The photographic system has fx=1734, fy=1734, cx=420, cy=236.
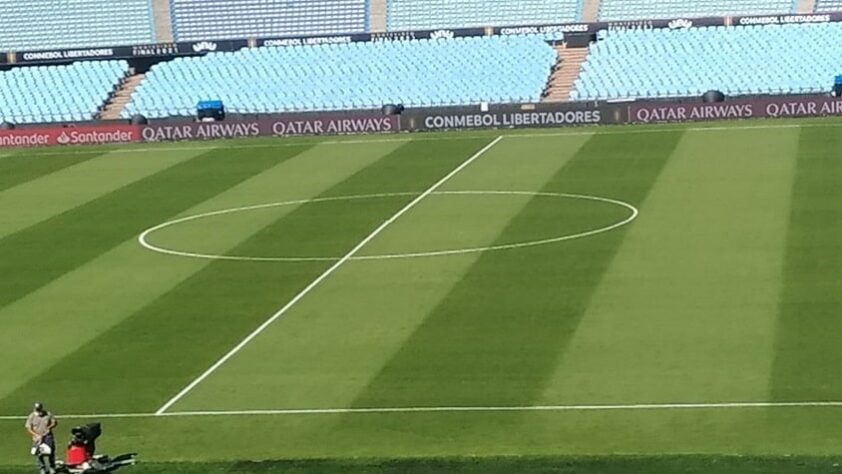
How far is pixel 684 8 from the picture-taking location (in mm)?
71875

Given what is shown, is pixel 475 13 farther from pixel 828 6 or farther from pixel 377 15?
pixel 828 6

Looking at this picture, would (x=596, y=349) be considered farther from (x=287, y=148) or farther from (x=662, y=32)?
(x=662, y=32)

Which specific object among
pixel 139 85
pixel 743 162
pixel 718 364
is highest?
pixel 718 364

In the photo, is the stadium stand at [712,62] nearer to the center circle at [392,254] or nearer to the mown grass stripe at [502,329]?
the center circle at [392,254]

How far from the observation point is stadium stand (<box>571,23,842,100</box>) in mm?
61781

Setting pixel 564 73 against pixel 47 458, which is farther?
pixel 564 73

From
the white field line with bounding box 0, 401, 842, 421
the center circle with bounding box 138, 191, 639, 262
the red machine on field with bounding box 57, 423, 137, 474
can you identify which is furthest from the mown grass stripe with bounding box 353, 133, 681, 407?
the red machine on field with bounding box 57, 423, 137, 474

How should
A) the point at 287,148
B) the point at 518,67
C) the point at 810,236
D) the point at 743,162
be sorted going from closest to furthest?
the point at 810,236 → the point at 743,162 → the point at 287,148 → the point at 518,67

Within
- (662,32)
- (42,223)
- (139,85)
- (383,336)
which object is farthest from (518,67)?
(383,336)

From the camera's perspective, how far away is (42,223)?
4019 centimetres

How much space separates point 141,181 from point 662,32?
29.0 metres

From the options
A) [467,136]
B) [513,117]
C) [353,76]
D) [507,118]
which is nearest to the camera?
[467,136]

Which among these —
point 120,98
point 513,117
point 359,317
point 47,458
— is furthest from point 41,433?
point 120,98

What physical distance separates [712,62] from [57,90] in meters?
Answer: 26.3
